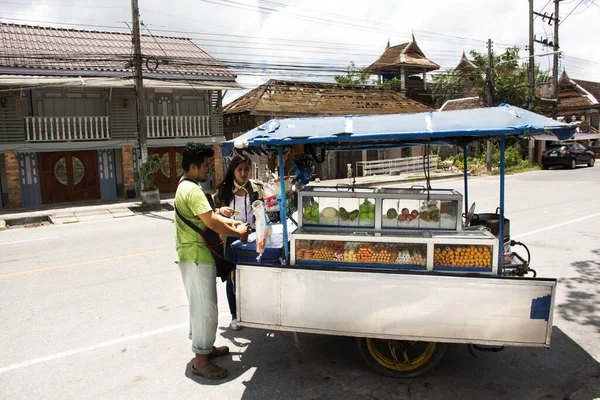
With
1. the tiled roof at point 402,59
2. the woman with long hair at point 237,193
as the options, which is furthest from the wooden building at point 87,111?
the tiled roof at point 402,59

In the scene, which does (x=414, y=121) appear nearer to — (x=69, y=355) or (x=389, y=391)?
(x=389, y=391)

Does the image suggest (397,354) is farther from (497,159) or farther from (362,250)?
(497,159)

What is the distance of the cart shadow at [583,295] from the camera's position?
5262 millimetres

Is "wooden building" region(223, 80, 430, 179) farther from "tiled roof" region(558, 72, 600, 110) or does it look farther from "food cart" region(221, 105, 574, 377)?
"tiled roof" region(558, 72, 600, 110)

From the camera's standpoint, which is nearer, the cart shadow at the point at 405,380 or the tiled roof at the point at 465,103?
the cart shadow at the point at 405,380

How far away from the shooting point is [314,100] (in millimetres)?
24906

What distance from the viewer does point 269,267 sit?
3893 millimetres

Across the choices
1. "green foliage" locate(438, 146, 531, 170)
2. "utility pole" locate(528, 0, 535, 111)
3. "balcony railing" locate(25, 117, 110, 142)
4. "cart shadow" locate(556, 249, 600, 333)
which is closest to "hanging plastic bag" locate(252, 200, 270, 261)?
"cart shadow" locate(556, 249, 600, 333)

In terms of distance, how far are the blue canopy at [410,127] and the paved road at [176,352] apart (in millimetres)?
2010

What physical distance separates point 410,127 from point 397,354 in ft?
6.50

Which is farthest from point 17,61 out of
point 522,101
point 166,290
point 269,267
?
point 522,101

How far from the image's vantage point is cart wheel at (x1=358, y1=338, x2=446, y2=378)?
3977 millimetres

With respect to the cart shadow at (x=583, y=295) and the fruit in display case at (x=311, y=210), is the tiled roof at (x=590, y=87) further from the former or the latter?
the fruit in display case at (x=311, y=210)

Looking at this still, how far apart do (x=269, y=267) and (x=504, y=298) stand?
6.00 ft
